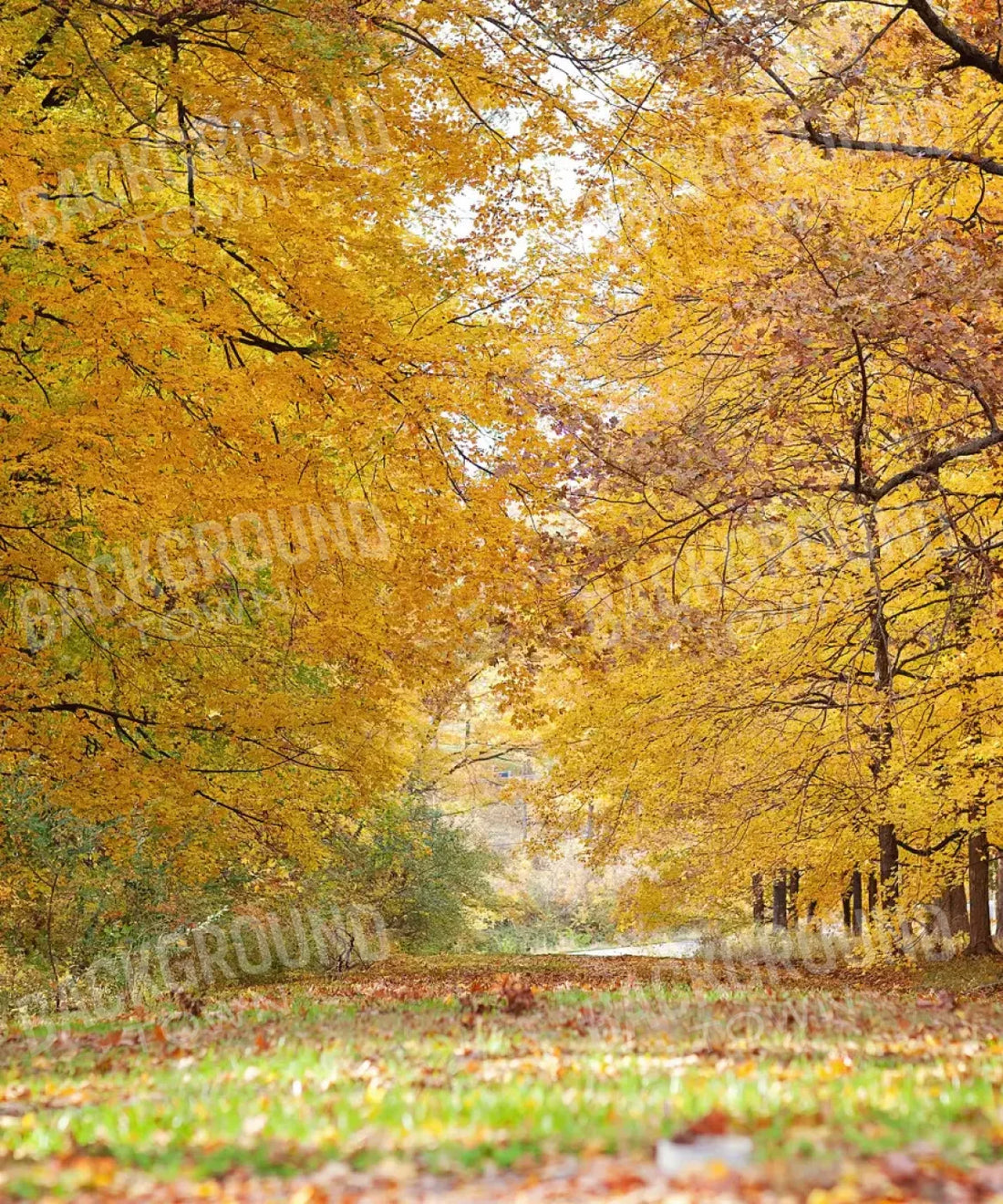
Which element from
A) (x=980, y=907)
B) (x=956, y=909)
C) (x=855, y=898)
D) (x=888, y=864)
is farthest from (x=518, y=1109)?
(x=855, y=898)

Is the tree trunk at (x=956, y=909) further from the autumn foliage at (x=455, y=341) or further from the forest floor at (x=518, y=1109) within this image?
the forest floor at (x=518, y=1109)

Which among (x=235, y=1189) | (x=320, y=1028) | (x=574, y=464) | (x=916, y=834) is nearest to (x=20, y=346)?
(x=574, y=464)

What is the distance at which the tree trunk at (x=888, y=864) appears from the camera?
1631cm

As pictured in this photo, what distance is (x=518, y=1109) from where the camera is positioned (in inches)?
130

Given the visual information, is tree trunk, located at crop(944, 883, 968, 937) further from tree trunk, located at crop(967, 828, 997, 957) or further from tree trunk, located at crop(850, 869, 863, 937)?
tree trunk, located at crop(967, 828, 997, 957)

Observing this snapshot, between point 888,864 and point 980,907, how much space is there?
3.72 m

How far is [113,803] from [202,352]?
4.44 m

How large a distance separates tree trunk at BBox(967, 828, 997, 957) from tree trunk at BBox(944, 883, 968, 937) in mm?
3365

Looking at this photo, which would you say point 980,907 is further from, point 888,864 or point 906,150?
point 906,150

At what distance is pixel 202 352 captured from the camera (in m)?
10.1

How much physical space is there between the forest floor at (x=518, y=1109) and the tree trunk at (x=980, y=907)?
1364 cm

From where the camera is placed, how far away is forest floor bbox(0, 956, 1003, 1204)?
2.70 metres

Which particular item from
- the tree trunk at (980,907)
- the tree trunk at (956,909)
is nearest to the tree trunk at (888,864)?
the tree trunk at (980,907)

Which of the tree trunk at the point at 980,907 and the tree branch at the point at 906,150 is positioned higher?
the tree branch at the point at 906,150
